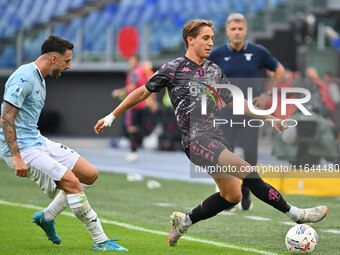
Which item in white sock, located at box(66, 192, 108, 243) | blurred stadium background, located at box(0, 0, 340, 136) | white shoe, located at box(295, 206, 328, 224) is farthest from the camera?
blurred stadium background, located at box(0, 0, 340, 136)

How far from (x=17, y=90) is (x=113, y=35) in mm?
20325

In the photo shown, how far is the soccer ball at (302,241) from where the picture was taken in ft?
21.0

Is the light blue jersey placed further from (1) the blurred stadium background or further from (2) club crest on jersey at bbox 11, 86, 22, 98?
(1) the blurred stadium background

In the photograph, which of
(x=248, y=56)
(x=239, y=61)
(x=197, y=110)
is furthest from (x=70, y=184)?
(x=248, y=56)

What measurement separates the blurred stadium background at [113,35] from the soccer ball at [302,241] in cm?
1668

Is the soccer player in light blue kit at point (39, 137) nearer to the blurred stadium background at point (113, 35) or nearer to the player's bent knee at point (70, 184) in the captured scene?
the player's bent knee at point (70, 184)

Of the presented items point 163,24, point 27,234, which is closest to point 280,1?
point 163,24

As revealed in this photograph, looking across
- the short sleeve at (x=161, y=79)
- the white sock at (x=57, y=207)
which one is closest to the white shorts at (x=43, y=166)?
the white sock at (x=57, y=207)

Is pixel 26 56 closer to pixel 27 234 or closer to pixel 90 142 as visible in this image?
pixel 90 142

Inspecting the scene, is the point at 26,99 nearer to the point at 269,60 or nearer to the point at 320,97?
the point at 269,60

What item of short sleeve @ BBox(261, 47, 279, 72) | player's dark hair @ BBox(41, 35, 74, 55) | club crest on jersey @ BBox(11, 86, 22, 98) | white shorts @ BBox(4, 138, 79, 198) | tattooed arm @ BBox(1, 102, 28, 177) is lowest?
white shorts @ BBox(4, 138, 79, 198)

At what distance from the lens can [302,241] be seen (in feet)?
21.0

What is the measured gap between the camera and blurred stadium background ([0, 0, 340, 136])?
24516 millimetres

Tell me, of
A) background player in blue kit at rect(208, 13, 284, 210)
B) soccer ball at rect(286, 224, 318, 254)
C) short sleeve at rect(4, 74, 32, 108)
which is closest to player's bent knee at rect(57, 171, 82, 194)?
short sleeve at rect(4, 74, 32, 108)
